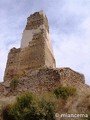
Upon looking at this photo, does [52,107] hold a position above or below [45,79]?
below

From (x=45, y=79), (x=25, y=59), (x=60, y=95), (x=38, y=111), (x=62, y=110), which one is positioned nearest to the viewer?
(x=38, y=111)

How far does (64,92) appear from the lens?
1736cm

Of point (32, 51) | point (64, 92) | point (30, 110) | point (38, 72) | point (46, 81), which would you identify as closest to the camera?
point (30, 110)

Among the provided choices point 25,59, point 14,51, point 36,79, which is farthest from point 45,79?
point 14,51

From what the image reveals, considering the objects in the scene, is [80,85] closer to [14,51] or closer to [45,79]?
[45,79]

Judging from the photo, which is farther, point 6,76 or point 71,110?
point 6,76

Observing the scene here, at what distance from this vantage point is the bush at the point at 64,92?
56.4ft

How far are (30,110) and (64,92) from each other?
3.43 m

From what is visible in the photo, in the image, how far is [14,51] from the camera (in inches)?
955

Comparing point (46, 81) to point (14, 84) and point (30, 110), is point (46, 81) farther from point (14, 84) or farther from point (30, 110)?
point (30, 110)

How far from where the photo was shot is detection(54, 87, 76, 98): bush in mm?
17181

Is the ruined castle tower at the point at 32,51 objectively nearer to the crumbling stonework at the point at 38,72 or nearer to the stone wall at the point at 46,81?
the crumbling stonework at the point at 38,72

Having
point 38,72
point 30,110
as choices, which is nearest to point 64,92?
point 38,72

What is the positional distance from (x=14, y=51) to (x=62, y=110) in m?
10.1
